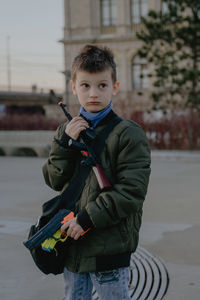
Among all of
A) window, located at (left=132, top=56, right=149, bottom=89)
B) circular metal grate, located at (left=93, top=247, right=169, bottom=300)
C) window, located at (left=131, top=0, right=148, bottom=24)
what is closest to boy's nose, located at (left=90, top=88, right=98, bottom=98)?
circular metal grate, located at (left=93, top=247, right=169, bottom=300)

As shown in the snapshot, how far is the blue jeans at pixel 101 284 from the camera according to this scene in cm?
215

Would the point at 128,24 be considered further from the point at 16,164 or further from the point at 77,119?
the point at 77,119

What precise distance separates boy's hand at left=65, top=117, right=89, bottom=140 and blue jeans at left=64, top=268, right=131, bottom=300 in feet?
2.14

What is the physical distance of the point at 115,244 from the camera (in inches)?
83.8

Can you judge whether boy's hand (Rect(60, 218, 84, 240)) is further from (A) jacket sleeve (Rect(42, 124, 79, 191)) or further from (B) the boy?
(A) jacket sleeve (Rect(42, 124, 79, 191))

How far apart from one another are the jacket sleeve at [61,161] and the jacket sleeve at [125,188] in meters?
0.23

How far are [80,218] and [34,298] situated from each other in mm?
1654

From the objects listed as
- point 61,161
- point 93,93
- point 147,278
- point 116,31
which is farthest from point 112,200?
point 116,31

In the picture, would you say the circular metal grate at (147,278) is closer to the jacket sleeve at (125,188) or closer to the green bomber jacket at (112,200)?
the green bomber jacket at (112,200)

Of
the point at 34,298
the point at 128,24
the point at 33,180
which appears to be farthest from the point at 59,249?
the point at 128,24

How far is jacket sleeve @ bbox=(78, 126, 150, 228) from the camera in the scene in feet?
6.77

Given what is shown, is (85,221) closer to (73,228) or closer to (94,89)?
(73,228)

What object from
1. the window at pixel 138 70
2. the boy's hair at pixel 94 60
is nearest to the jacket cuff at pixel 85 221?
the boy's hair at pixel 94 60

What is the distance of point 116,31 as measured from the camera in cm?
3681
